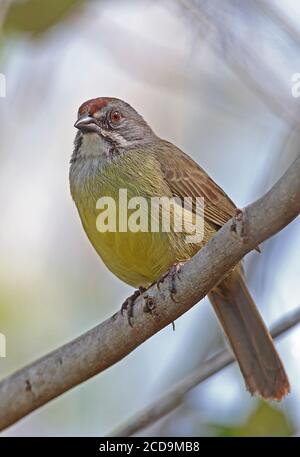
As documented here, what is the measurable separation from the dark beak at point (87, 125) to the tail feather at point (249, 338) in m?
1.15

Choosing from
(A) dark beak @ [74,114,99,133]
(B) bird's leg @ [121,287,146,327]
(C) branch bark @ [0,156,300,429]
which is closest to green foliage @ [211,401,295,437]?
(B) bird's leg @ [121,287,146,327]

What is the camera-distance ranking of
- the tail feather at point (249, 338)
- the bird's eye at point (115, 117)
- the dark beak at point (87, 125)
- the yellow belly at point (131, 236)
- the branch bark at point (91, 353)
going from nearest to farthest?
the branch bark at point (91, 353) < the yellow belly at point (131, 236) < the tail feather at point (249, 338) < the dark beak at point (87, 125) < the bird's eye at point (115, 117)

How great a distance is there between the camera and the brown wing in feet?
16.4

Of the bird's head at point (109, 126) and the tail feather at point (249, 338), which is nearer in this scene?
the tail feather at point (249, 338)

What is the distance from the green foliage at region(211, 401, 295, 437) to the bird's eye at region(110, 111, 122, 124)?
186 cm

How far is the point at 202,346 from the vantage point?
513 centimetres

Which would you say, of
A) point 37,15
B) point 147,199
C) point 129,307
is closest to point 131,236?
point 147,199

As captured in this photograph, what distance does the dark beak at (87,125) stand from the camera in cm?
506

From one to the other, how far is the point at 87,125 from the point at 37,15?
1.11 metres

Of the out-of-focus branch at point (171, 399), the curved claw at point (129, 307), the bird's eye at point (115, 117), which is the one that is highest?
the bird's eye at point (115, 117)

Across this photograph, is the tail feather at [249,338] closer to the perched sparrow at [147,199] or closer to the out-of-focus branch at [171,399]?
the perched sparrow at [147,199]

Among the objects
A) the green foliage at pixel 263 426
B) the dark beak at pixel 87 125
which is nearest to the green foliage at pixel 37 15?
the dark beak at pixel 87 125

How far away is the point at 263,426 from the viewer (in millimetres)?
4680
